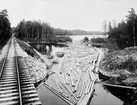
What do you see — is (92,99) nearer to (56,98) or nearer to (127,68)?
(56,98)

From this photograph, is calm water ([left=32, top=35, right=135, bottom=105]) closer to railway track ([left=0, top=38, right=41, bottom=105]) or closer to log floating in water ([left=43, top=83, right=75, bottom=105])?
log floating in water ([left=43, top=83, right=75, bottom=105])

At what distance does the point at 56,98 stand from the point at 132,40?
2469cm

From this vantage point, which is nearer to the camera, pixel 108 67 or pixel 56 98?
pixel 56 98

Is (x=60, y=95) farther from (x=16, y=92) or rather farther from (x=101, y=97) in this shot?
(x=16, y=92)

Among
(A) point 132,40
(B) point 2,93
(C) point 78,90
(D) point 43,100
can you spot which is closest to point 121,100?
(C) point 78,90

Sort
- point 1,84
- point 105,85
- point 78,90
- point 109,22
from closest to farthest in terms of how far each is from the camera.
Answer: point 1,84 → point 78,90 → point 105,85 → point 109,22

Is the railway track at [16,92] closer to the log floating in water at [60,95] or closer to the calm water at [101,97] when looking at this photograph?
the calm water at [101,97]

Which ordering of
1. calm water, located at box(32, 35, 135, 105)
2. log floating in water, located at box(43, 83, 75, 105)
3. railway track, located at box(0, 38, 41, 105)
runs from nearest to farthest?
railway track, located at box(0, 38, 41, 105) < log floating in water, located at box(43, 83, 75, 105) < calm water, located at box(32, 35, 135, 105)

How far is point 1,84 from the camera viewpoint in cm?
973

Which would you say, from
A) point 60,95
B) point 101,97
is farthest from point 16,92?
point 101,97

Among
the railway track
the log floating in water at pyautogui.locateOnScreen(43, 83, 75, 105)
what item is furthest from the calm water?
the railway track

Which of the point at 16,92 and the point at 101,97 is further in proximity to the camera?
the point at 101,97

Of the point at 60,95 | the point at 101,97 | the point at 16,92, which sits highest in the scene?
the point at 16,92

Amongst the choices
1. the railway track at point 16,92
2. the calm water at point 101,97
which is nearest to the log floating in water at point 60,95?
the calm water at point 101,97
